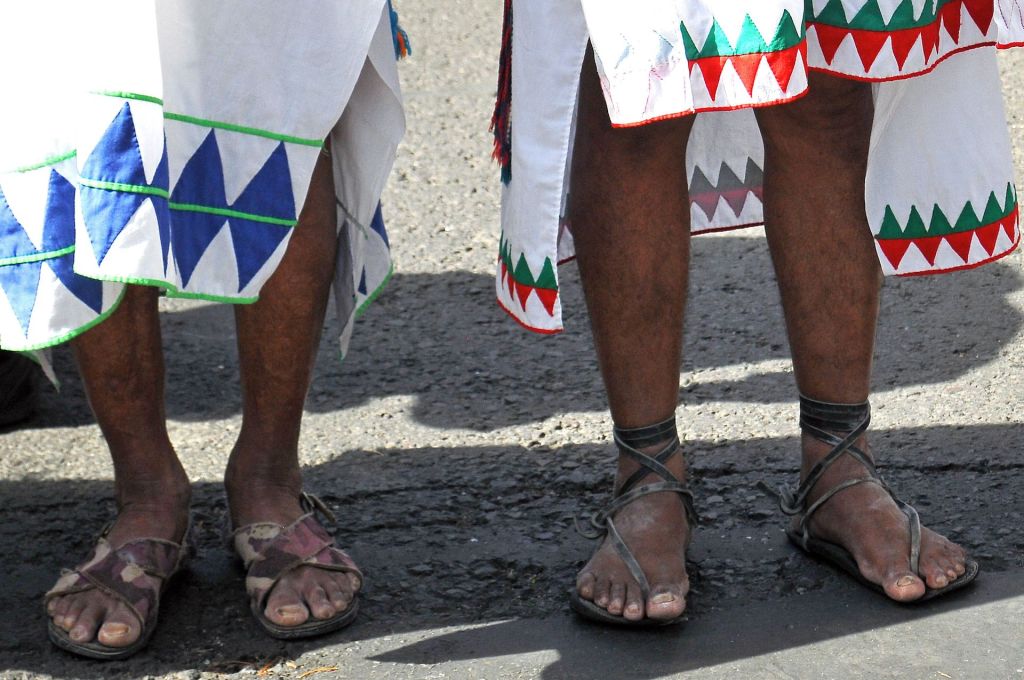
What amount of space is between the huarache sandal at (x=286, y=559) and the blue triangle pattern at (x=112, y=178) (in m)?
0.56

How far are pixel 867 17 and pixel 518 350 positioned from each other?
1.35m

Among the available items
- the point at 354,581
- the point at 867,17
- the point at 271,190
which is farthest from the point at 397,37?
the point at 354,581

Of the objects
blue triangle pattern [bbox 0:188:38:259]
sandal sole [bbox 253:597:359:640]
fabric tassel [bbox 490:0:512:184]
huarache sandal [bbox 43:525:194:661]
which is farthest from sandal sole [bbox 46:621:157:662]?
fabric tassel [bbox 490:0:512:184]

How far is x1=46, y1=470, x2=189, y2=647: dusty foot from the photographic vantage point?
1.74 meters

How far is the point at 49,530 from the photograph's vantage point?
6.93 feet

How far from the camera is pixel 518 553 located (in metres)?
1.99

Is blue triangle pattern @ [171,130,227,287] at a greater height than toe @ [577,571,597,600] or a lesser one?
greater

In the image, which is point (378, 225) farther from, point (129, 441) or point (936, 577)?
point (936, 577)

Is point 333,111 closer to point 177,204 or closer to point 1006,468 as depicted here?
point 177,204

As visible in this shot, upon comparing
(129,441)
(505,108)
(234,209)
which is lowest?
(129,441)

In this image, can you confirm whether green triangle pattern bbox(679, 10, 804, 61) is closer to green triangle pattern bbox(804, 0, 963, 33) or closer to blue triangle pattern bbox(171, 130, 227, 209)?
green triangle pattern bbox(804, 0, 963, 33)

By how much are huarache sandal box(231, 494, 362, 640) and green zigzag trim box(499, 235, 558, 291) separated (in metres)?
0.50

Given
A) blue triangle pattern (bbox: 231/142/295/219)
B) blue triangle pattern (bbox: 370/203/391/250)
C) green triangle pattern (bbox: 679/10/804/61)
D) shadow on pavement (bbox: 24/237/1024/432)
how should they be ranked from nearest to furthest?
green triangle pattern (bbox: 679/10/804/61) < blue triangle pattern (bbox: 231/142/295/219) < blue triangle pattern (bbox: 370/203/391/250) < shadow on pavement (bbox: 24/237/1024/432)

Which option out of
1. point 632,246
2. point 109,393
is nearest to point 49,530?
point 109,393
